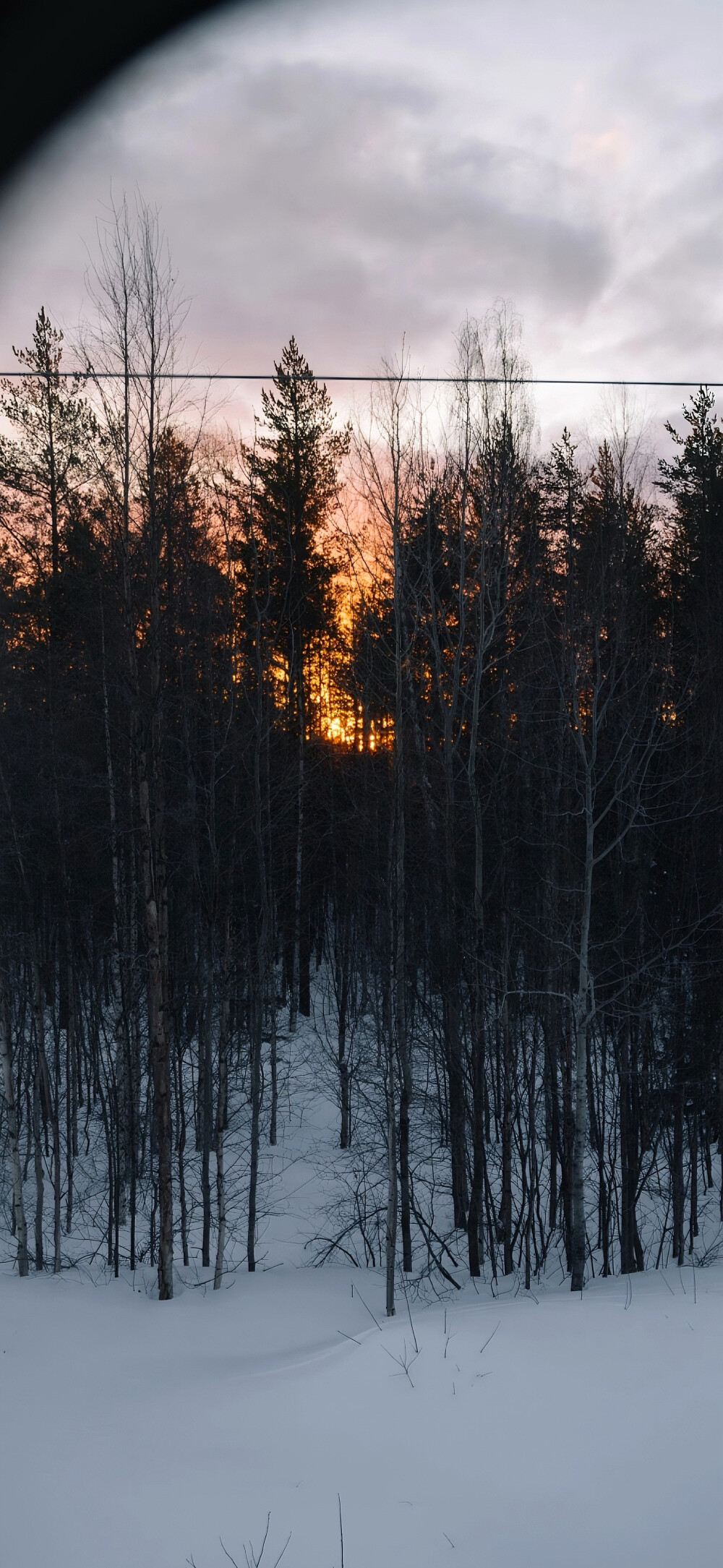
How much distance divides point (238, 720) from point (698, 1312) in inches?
456

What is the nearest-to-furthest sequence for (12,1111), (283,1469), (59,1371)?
(283,1469), (59,1371), (12,1111)

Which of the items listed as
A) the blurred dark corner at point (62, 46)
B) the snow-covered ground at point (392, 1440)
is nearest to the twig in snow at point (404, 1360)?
the snow-covered ground at point (392, 1440)

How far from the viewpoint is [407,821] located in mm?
15719

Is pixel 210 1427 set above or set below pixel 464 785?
below

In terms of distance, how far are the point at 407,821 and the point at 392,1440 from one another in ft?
34.1

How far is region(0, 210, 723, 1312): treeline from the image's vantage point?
11094 mm

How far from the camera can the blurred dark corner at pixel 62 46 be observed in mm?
8516

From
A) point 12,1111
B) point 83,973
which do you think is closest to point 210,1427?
point 12,1111

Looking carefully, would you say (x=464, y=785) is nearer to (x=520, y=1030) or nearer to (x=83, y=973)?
(x=520, y=1030)

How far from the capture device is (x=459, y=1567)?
4801mm

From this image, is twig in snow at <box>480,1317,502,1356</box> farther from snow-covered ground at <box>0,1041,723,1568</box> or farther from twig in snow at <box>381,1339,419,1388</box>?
twig in snow at <box>381,1339,419,1388</box>

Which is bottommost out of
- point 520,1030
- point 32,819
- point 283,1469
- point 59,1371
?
point 59,1371

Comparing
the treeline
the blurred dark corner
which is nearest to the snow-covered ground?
the treeline

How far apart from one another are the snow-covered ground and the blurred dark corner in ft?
39.0
